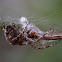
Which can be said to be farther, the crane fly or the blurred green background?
the blurred green background

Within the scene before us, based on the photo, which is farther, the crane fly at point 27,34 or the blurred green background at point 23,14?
the blurred green background at point 23,14

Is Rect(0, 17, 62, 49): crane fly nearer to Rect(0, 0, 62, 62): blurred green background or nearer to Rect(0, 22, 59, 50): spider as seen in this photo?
Rect(0, 22, 59, 50): spider

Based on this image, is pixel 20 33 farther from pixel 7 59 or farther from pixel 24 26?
pixel 7 59

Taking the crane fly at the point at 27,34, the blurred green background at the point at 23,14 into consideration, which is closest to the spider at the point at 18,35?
the crane fly at the point at 27,34

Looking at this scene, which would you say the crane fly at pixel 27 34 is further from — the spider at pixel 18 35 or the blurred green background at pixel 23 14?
the blurred green background at pixel 23 14

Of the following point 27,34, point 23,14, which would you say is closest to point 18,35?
point 27,34

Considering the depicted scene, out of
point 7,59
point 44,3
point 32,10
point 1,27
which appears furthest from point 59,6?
point 7,59

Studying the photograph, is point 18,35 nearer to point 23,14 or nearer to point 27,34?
point 27,34

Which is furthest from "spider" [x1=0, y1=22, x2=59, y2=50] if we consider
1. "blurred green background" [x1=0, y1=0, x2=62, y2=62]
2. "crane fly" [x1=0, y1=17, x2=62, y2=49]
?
"blurred green background" [x1=0, y1=0, x2=62, y2=62]
